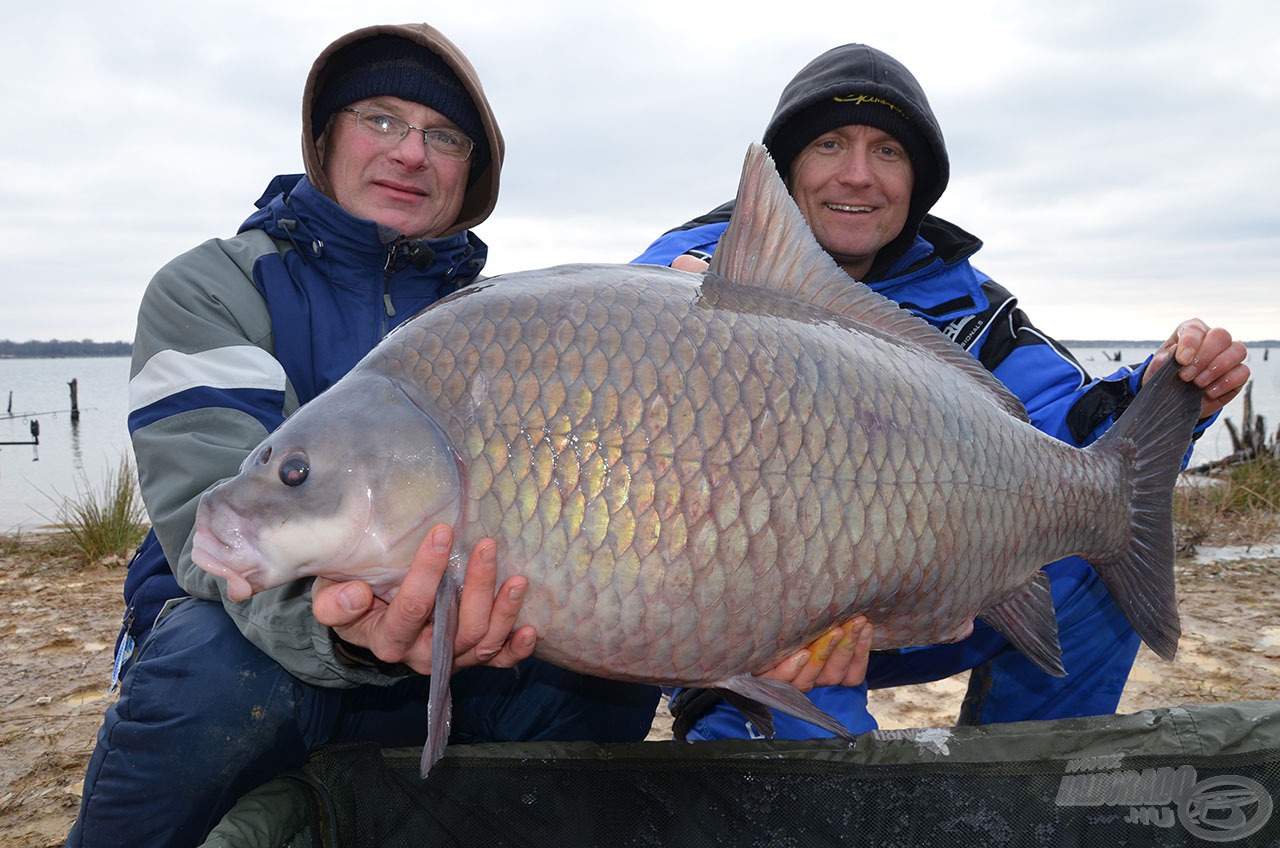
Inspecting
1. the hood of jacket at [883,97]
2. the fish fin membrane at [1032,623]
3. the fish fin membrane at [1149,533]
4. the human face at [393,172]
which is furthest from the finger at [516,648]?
the hood of jacket at [883,97]

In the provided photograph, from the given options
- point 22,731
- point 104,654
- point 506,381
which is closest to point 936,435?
point 506,381

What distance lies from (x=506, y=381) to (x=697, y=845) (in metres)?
1.03

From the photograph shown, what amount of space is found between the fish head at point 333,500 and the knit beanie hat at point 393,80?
131cm

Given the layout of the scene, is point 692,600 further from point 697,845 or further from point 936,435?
point 697,845

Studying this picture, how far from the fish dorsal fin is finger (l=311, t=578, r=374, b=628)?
2.46 feet

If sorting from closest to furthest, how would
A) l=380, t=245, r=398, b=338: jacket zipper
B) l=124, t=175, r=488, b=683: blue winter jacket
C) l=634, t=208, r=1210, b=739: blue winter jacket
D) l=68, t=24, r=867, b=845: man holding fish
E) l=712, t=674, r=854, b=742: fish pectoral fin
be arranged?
l=712, t=674, r=854, b=742: fish pectoral fin, l=68, t=24, r=867, b=845: man holding fish, l=124, t=175, r=488, b=683: blue winter jacket, l=380, t=245, r=398, b=338: jacket zipper, l=634, t=208, r=1210, b=739: blue winter jacket

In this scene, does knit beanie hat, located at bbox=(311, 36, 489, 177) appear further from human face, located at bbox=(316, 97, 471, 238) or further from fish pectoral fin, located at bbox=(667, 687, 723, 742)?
fish pectoral fin, located at bbox=(667, 687, 723, 742)

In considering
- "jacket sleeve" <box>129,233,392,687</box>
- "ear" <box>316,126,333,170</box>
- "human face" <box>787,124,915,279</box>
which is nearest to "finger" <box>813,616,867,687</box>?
"jacket sleeve" <box>129,233,392,687</box>

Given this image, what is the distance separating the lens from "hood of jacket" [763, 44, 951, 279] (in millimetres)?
2791

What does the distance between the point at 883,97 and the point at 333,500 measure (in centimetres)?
218

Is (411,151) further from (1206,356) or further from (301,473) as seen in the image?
(1206,356)

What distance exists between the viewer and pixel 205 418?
5.53 ft

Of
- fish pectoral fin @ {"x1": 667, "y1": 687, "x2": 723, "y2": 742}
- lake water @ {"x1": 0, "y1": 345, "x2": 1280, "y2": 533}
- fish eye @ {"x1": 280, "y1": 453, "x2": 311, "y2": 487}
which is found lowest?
lake water @ {"x1": 0, "y1": 345, "x2": 1280, "y2": 533}

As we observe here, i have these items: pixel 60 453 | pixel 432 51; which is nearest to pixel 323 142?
pixel 432 51
